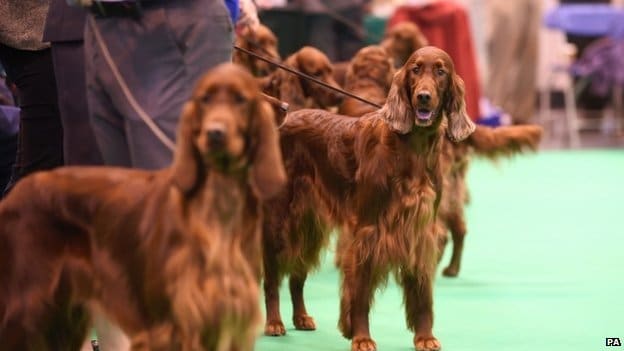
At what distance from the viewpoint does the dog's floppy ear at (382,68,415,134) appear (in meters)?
4.36

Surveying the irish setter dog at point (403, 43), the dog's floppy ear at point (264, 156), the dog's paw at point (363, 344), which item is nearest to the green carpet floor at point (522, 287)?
the dog's paw at point (363, 344)

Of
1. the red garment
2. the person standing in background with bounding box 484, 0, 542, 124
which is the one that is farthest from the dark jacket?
the person standing in background with bounding box 484, 0, 542, 124

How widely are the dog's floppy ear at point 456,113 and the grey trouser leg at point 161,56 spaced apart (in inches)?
55.4

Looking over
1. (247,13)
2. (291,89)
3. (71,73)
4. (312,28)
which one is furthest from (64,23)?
(312,28)

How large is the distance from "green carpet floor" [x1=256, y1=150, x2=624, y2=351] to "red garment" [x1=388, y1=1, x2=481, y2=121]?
1407 mm

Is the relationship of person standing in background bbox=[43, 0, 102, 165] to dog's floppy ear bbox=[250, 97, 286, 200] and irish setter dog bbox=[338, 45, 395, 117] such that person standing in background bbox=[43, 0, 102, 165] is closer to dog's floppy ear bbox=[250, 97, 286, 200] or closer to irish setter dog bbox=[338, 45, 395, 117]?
dog's floppy ear bbox=[250, 97, 286, 200]

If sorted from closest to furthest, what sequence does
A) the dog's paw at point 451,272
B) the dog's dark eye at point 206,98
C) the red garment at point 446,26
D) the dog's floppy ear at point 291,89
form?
1. the dog's dark eye at point 206,98
2. the dog's floppy ear at point 291,89
3. the dog's paw at point 451,272
4. the red garment at point 446,26

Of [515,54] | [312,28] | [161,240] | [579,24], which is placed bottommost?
[161,240]

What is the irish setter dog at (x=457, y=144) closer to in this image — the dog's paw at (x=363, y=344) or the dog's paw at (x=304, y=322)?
the dog's paw at (x=304, y=322)

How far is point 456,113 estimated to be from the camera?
4.50 m

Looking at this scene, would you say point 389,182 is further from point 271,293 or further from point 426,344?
point 271,293

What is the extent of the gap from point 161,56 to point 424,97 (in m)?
1.39

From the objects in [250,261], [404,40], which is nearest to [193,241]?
[250,261]

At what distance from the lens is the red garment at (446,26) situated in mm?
10625
